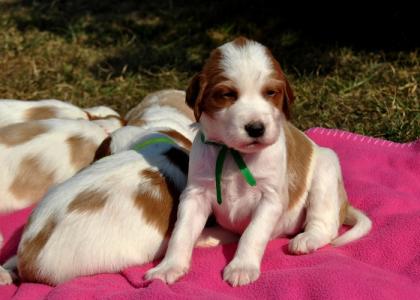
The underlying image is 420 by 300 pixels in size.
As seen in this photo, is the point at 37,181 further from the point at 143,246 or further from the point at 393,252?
the point at 393,252

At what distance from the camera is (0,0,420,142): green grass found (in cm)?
746

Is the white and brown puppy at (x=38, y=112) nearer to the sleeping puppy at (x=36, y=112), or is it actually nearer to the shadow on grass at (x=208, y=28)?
the sleeping puppy at (x=36, y=112)

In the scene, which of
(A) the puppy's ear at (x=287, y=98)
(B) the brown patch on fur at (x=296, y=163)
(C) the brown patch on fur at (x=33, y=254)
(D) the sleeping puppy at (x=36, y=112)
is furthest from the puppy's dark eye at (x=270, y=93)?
(D) the sleeping puppy at (x=36, y=112)

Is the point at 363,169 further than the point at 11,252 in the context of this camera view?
Yes

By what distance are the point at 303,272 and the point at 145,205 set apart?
108cm

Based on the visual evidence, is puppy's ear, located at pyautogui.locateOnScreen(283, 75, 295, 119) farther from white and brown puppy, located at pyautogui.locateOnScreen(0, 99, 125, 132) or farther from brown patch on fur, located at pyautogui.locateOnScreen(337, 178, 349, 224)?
white and brown puppy, located at pyautogui.locateOnScreen(0, 99, 125, 132)

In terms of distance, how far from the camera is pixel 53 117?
6.57 m

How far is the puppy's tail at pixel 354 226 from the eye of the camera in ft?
15.1

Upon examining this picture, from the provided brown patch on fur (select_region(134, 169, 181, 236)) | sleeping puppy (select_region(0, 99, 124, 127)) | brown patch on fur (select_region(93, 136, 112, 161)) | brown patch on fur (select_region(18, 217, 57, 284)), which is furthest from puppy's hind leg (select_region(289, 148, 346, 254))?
sleeping puppy (select_region(0, 99, 124, 127))

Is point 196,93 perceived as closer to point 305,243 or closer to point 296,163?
point 296,163

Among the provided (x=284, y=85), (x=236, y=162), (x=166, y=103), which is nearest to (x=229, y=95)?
(x=284, y=85)

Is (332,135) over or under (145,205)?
under

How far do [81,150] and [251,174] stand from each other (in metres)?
2.04

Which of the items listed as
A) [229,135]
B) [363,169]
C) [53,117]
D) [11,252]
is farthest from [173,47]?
[229,135]
